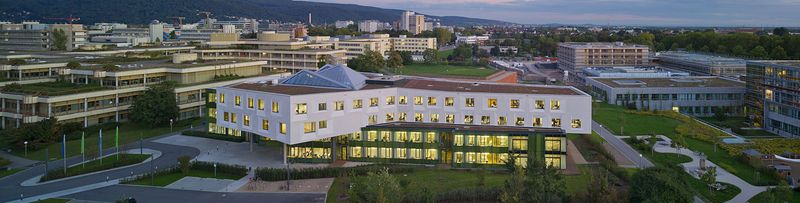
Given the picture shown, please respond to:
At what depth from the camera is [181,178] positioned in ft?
120

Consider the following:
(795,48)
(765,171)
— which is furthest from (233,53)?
(795,48)

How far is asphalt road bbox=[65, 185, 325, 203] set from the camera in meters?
31.7

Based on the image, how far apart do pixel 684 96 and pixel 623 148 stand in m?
24.7

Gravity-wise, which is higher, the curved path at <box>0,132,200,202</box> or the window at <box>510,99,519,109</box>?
the window at <box>510,99,519,109</box>

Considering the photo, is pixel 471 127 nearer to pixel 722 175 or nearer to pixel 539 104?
pixel 539 104

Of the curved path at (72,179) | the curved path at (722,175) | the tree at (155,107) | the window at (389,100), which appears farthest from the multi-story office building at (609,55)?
the curved path at (72,179)

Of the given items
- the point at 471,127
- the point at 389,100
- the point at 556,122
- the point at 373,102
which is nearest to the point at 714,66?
the point at 556,122

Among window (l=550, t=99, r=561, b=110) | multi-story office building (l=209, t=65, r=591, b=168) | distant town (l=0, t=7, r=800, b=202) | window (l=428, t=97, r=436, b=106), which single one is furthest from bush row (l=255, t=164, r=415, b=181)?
window (l=550, t=99, r=561, b=110)

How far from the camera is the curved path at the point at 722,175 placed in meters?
32.4

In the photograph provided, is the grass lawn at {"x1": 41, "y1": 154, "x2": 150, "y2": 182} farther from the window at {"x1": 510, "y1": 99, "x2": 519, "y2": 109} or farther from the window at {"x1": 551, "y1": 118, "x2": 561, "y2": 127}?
the window at {"x1": 551, "y1": 118, "x2": 561, "y2": 127}

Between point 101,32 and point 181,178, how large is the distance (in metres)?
122

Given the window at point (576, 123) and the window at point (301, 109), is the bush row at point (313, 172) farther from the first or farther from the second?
the window at point (576, 123)

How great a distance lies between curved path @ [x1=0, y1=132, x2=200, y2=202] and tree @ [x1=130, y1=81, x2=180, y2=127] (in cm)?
728

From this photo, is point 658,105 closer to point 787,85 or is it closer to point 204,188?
point 787,85
